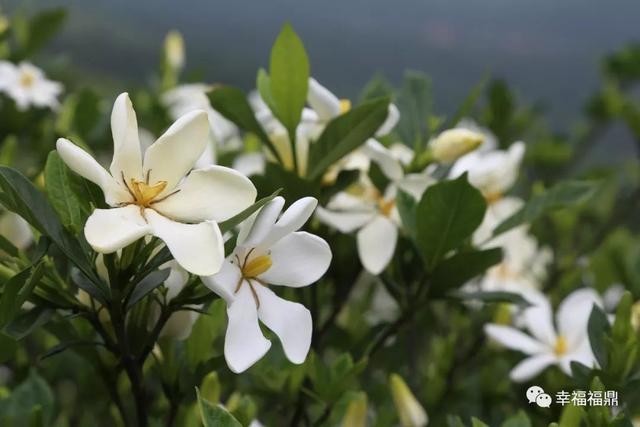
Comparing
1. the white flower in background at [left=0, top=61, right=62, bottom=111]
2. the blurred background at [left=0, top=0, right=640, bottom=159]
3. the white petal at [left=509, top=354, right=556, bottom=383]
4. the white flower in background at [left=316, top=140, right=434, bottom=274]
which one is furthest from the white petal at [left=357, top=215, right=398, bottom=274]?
the blurred background at [left=0, top=0, right=640, bottom=159]

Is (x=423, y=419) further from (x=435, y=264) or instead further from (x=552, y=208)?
(x=552, y=208)

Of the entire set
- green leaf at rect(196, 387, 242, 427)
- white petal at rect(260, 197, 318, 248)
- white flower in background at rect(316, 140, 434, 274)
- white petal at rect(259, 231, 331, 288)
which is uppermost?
white petal at rect(260, 197, 318, 248)

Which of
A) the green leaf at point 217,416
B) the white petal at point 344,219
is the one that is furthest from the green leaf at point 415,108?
the green leaf at point 217,416

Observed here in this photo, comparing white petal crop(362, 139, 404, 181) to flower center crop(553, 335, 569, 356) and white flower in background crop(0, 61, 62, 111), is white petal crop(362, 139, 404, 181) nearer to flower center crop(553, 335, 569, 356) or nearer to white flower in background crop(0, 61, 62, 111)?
flower center crop(553, 335, 569, 356)

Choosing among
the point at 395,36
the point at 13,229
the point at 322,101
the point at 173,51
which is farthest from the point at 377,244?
the point at 395,36

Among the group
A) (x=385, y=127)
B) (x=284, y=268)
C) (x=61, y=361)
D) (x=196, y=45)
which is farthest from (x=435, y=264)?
(x=196, y=45)

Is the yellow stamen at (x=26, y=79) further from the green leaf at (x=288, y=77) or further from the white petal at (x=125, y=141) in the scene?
the white petal at (x=125, y=141)
